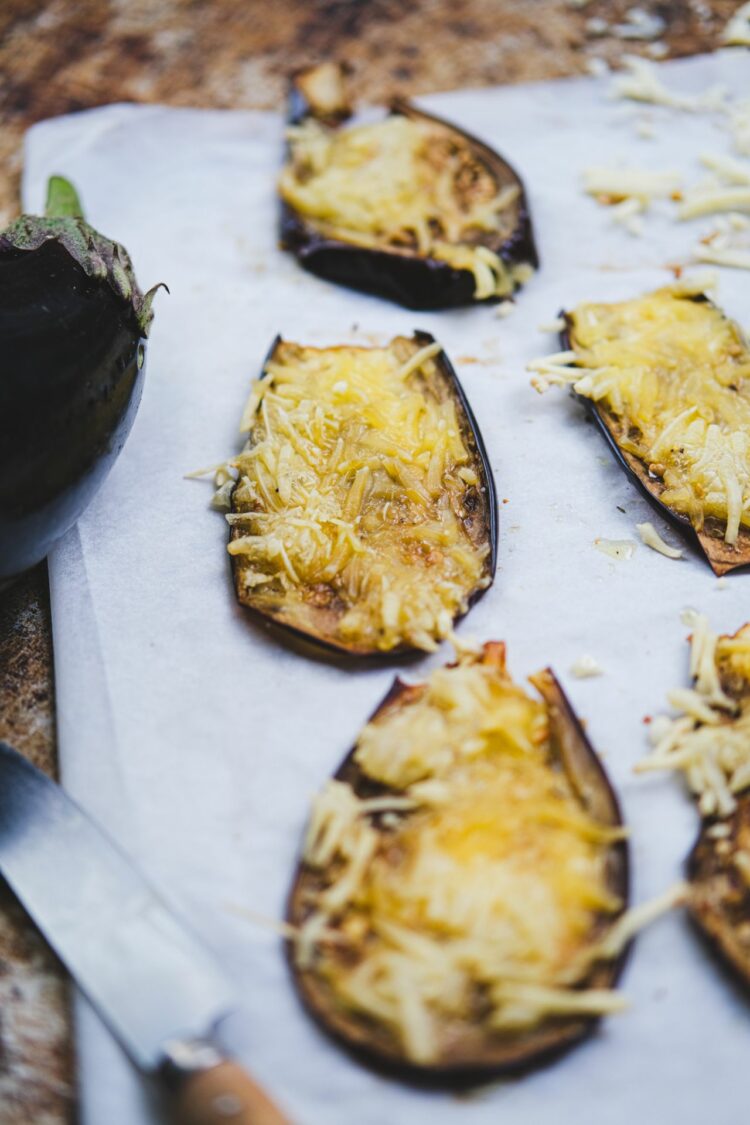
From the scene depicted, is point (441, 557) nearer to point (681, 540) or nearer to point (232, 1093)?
point (681, 540)

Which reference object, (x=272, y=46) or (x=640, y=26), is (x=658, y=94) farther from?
(x=272, y=46)

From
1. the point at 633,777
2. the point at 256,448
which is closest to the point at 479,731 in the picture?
the point at 633,777

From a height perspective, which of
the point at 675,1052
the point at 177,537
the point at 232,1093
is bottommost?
the point at 675,1052

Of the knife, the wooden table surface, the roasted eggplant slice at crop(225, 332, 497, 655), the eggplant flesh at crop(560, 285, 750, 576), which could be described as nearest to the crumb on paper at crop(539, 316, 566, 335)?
the eggplant flesh at crop(560, 285, 750, 576)

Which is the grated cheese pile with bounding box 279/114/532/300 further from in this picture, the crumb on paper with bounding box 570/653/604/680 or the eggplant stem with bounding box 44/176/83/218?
the crumb on paper with bounding box 570/653/604/680

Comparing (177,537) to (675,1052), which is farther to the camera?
(177,537)

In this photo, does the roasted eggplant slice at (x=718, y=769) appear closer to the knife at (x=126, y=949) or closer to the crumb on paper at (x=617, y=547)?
the crumb on paper at (x=617, y=547)
